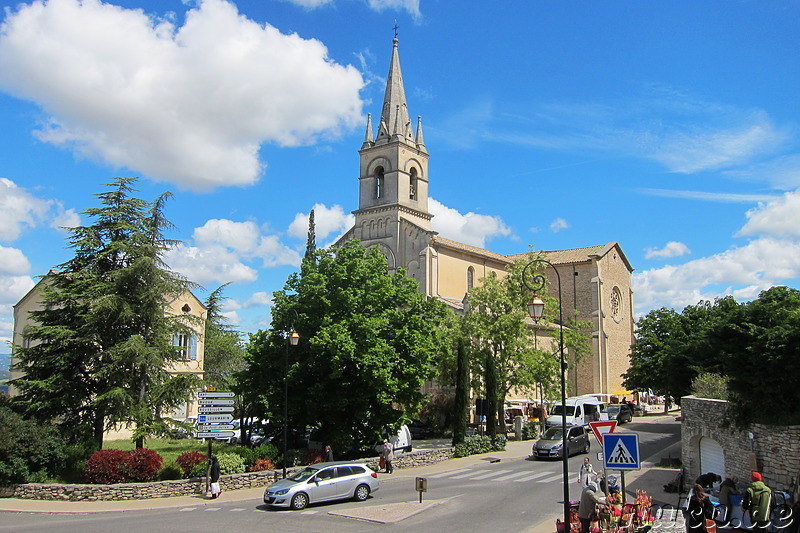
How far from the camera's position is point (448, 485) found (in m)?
23.7

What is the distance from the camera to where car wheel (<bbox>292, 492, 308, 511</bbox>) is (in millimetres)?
19359

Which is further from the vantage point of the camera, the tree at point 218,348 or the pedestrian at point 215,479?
the tree at point 218,348

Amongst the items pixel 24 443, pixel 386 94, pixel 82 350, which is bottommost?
pixel 24 443

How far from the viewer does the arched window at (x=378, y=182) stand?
52.7 meters

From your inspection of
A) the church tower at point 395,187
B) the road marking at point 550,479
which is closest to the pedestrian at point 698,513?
the road marking at point 550,479

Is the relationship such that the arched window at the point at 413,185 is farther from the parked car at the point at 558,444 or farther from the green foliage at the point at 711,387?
the green foliage at the point at 711,387

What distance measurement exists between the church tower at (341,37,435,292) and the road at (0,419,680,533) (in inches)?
1064

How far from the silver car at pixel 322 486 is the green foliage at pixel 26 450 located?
27.4 ft

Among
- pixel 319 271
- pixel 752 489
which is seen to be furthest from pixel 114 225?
pixel 752 489

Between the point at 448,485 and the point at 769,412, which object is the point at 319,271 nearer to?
the point at 448,485

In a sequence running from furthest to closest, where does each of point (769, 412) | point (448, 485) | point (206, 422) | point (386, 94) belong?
1. point (386, 94)
2. point (448, 485)
3. point (206, 422)
4. point (769, 412)

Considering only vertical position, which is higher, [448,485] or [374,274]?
[374,274]

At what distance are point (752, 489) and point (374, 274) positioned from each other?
61.5ft

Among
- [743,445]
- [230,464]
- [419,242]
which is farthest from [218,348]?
[743,445]
